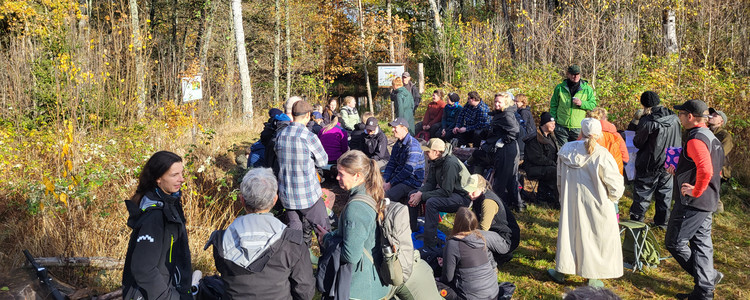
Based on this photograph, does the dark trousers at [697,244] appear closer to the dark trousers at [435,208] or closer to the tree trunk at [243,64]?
the dark trousers at [435,208]

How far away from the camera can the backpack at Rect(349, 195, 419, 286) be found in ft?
10.1

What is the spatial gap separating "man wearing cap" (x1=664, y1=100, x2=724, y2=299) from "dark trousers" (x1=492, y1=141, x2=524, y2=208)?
8.39 feet

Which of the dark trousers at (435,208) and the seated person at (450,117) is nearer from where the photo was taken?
the dark trousers at (435,208)

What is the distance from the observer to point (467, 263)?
3.91m

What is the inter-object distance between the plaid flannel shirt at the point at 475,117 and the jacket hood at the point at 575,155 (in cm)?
364

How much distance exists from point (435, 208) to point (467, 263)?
166 centimetres

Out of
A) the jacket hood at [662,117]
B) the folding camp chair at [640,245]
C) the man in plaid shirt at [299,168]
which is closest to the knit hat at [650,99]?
the jacket hood at [662,117]

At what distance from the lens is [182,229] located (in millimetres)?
2998

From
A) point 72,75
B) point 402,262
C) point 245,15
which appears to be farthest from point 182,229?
point 245,15

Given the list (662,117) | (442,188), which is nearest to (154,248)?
(442,188)

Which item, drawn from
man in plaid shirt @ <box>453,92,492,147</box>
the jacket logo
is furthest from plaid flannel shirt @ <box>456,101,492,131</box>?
the jacket logo

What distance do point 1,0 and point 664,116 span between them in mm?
15813

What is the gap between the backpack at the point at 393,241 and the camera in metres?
3.08

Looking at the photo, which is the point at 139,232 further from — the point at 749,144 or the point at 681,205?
the point at 749,144
